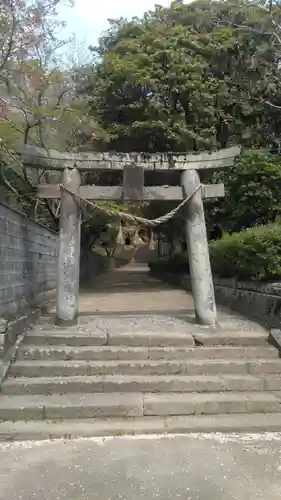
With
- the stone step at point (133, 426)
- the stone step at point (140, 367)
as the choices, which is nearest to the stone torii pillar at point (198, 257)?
the stone step at point (140, 367)

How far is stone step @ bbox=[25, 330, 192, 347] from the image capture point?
22.6 ft

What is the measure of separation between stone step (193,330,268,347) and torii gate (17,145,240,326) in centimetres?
59

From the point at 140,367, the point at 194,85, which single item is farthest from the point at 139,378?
the point at 194,85

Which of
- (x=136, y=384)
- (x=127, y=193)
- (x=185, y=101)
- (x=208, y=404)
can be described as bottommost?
(x=208, y=404)

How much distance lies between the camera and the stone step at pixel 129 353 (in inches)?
258

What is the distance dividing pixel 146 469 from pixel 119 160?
5.17m

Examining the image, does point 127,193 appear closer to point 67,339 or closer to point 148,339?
point 148,339

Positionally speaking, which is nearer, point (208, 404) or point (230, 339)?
point (208, 404)

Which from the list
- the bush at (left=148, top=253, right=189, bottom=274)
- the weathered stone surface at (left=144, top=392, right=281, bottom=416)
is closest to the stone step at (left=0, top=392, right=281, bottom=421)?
the weathered stone surface at (left=144, top=392, right=281, bottom=416)

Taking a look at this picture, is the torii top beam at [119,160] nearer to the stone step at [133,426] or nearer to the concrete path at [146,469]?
the stone step at [133,426]

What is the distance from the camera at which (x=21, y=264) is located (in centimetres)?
827

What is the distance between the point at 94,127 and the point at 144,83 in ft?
6.17

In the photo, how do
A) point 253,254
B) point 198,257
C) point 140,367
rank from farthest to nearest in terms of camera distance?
point 253,254 < point 198,257 < point 140,367

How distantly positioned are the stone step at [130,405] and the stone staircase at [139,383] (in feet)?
0.04
